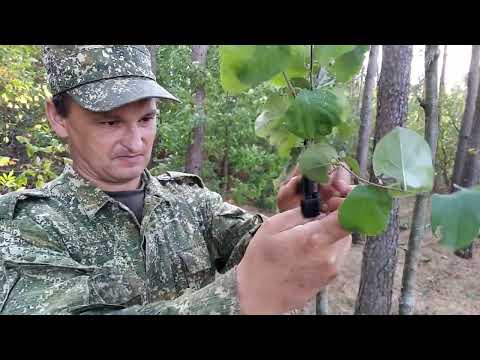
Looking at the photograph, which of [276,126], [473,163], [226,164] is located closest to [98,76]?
[276,126]

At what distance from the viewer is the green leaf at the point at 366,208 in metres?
0.72

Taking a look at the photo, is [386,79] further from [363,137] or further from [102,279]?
[363,137]

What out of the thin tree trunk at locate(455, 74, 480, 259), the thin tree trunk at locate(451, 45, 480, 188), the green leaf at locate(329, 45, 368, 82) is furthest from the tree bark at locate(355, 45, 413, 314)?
the thin tree trunk at locate(451, 45, 480, 188)

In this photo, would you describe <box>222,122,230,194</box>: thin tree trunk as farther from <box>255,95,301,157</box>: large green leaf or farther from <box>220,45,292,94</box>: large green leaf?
<box>220,45,292,94</box>: large green leaf

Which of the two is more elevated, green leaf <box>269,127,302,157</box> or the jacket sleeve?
green leaf <box>269,127,302,157</box>

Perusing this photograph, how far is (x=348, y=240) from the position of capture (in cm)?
88

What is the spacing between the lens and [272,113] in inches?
36.8

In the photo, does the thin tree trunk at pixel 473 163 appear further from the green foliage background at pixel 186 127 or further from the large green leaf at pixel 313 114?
the large green leaf at pixel 313 114

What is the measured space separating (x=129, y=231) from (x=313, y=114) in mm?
992

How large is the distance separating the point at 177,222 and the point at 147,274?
0.86 ft

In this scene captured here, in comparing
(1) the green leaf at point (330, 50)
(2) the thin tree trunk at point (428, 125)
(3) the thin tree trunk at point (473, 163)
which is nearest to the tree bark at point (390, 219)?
(2) the thin tree trunk at point (428, 125)

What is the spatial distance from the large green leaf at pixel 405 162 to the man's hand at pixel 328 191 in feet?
0.58

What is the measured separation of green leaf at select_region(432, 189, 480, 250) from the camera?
0.67 m
